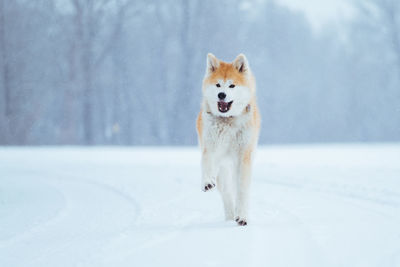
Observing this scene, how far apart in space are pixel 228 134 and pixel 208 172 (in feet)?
1.28

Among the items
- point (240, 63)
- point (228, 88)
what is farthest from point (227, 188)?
point (240, 63)

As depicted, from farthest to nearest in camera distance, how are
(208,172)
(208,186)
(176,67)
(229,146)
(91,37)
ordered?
(176,67) < (91,37) < (229,146) < (208,172) < (208,186)

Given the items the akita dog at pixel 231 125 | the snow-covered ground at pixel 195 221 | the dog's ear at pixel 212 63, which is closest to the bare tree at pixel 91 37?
the snow-covered ground at pixel 195 221

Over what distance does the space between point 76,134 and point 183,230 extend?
60.1ft

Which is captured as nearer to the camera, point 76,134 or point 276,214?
point 276,214

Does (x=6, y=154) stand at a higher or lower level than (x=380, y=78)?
lower

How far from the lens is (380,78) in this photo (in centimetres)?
2403

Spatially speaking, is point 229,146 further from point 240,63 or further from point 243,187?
point 240,63

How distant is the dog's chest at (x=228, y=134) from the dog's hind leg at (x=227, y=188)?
0.37 m

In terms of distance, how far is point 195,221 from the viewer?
455 cm

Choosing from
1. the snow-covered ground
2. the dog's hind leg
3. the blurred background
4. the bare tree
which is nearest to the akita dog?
the dog's hind leg

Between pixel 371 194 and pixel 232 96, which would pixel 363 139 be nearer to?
pixel 371 194

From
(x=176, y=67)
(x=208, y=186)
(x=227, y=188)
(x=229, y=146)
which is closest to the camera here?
(x=208, y=186)

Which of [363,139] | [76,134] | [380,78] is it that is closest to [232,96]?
[76,134]
